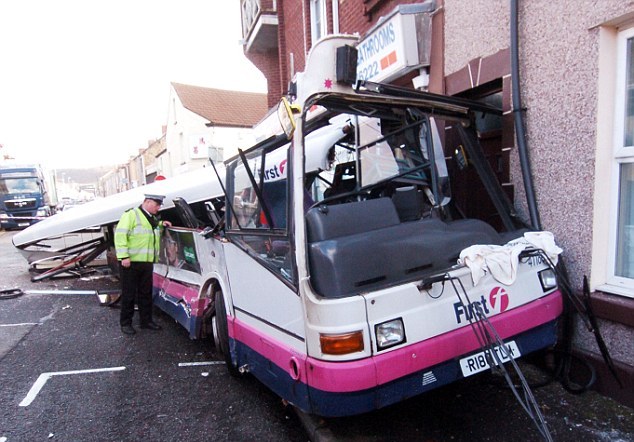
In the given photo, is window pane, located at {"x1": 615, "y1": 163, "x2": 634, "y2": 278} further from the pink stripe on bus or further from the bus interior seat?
the bus interior seat

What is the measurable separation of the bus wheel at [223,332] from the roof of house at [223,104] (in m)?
22.8

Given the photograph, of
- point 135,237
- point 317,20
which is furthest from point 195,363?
point 317,20

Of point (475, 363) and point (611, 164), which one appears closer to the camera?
point (475, 363)

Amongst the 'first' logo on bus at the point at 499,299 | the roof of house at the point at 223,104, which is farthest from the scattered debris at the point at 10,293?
the roof of house at the point at 223,104

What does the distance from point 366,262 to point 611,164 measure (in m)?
2.17

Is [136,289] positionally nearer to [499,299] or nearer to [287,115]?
[287,115]

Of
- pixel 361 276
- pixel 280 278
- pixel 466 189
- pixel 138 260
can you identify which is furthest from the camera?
pixel 138 260

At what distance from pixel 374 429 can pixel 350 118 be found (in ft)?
7.76

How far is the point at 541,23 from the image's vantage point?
3.74m

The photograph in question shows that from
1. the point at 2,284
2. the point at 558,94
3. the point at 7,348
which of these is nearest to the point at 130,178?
the point at 2,284

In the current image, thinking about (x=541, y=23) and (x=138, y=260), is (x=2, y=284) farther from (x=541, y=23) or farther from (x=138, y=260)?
(x=541, y=23)

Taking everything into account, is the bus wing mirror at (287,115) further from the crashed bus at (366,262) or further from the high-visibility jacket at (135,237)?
the high-visibility jacket at (135,237)

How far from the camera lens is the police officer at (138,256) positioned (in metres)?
5.29

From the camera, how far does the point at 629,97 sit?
3258 mm
